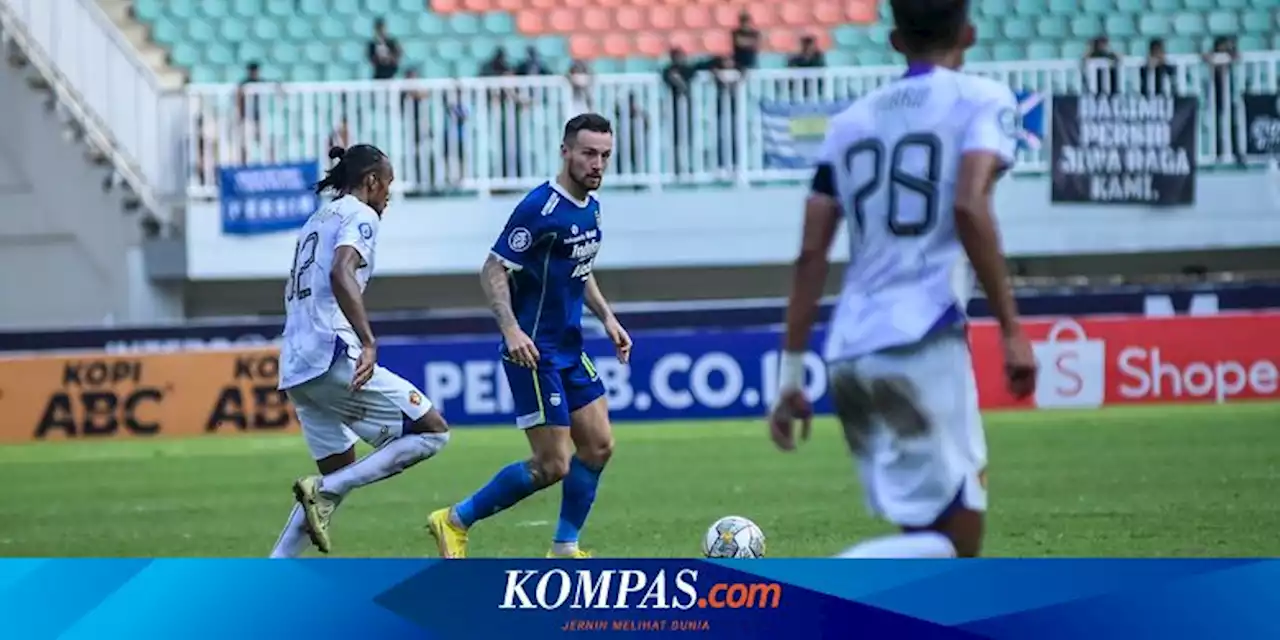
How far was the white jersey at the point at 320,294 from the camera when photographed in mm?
9938

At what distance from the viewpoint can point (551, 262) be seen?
10.3 metres

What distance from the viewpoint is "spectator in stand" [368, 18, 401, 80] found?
2700 centimetres

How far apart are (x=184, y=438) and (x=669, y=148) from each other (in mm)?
6730

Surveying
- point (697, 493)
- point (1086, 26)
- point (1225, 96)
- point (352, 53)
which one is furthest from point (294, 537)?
point (1086, 26)

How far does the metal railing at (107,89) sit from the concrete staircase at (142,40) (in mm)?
1384

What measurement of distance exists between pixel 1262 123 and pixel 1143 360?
14.6ft

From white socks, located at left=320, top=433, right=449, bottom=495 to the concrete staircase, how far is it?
1933 cm

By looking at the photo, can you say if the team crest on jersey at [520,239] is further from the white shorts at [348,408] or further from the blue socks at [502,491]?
→ the blue socks at [502,491]

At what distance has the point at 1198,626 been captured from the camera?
19.0 ft

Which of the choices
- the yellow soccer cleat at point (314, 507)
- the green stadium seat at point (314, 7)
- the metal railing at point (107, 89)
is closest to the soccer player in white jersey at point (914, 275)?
the yellow soccer cleat at point (314, 507)

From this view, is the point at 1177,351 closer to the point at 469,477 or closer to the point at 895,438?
the point at 469,477

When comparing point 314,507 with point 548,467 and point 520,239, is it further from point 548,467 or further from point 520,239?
point 520,239

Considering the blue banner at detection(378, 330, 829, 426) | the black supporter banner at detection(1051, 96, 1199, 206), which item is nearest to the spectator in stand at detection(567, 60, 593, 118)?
the blue banner at detection(378, 330, 829, 426)

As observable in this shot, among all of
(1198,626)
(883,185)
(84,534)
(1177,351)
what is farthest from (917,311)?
(1177,351)
